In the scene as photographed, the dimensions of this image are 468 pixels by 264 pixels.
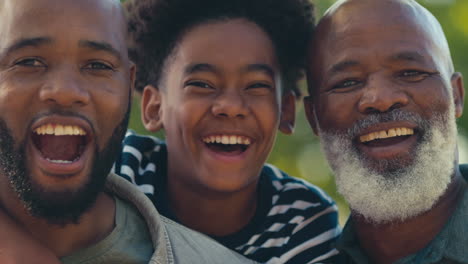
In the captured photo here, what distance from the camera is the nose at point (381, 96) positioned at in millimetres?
3018

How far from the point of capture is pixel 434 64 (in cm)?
318

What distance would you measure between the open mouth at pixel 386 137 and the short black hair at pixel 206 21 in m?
0.82

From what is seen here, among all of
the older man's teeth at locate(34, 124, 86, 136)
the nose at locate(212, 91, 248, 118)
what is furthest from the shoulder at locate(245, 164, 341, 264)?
the older man's teeth at locate(34, 124, 86, 136)

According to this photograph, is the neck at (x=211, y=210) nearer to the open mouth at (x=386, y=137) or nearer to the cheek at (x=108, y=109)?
the open mouth at (x=386, y=137)

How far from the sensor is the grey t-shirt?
243cm

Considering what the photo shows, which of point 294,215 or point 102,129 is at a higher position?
point 102,129

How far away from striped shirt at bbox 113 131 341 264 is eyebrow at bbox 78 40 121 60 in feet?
3.17

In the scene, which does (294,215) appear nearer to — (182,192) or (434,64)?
(182,192)

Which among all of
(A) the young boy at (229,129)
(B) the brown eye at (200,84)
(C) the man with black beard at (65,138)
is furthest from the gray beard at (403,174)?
(C) the man with black beard at (65,138)

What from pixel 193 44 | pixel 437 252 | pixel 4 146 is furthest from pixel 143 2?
pixel 437 252

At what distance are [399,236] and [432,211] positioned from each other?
201mm

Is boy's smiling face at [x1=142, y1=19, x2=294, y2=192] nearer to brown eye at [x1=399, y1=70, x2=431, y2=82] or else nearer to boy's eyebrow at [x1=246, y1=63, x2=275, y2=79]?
boy's eyebrow at [x1=246, y1=63, x2=275, y2=79]

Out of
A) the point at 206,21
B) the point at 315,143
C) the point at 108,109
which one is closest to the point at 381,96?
the point at 206,21

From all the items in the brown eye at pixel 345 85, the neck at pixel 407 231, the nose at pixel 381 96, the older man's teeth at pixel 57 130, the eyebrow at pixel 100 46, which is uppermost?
the eyebrow at pixel 100 46
